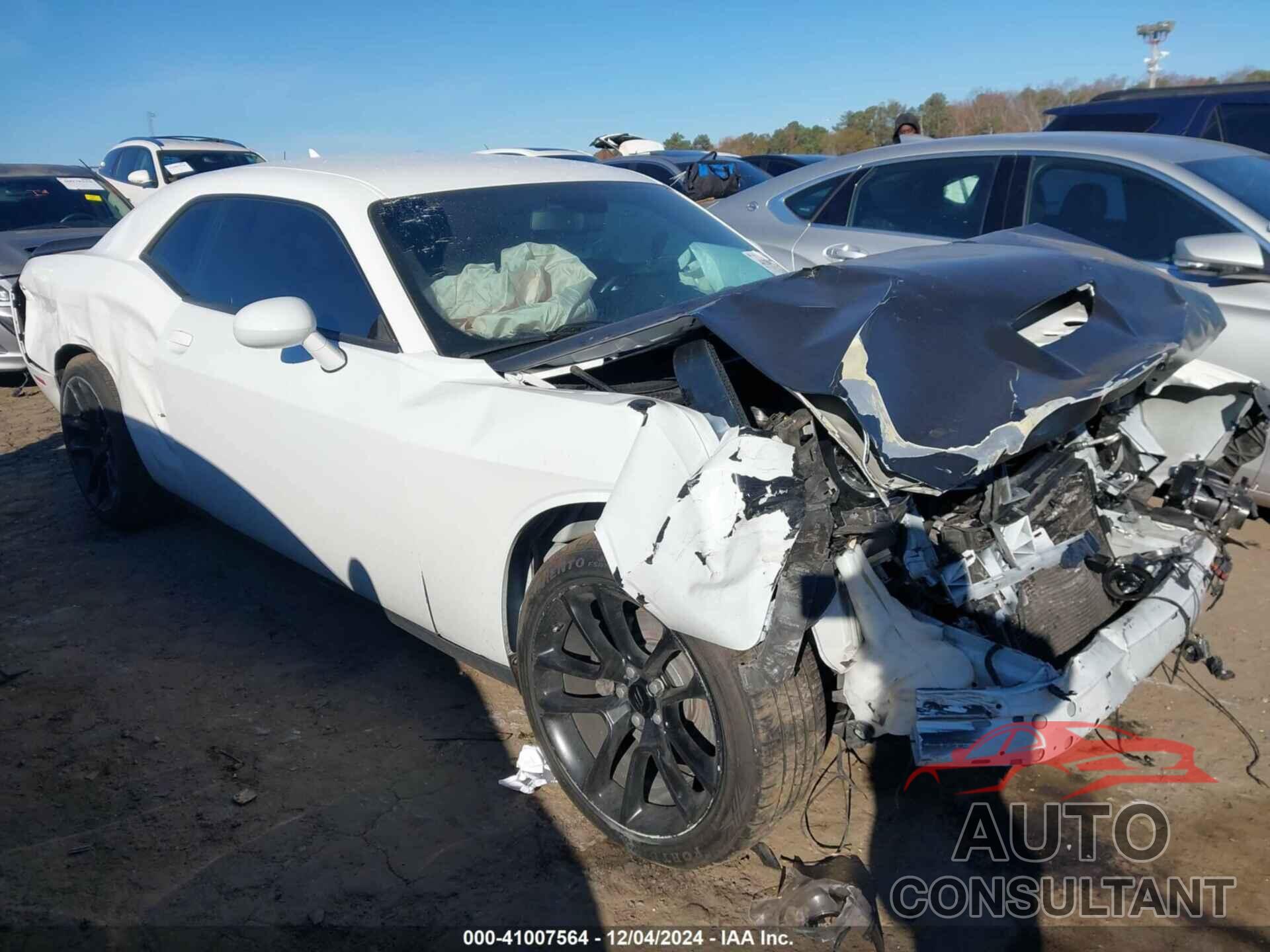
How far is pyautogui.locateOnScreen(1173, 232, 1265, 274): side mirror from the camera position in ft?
12.1

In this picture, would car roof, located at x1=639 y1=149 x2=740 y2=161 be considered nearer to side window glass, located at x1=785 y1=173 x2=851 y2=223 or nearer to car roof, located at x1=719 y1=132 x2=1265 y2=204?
side window glass, located at x1=785 y1=173 x2=851 y2=223

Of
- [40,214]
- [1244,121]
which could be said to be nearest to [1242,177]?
[1244,121]

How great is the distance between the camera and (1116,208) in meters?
4.45

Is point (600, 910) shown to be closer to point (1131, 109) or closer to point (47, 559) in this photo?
point (47, 559)

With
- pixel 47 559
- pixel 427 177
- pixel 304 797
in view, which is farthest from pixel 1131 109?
pixel 47 559

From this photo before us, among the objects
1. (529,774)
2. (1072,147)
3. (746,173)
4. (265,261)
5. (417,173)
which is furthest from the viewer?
(746,173)

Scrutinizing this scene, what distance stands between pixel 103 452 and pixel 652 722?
11.1 feet

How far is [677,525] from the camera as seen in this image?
2.09 m

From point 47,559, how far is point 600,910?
11.6 feet

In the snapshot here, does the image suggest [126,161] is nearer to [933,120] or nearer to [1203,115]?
[1203,115]

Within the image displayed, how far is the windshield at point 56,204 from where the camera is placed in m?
8.56

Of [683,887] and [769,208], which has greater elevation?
[769,208]

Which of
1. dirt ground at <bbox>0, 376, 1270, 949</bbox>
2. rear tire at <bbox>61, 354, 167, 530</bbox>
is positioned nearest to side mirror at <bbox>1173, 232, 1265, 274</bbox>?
dirt ground at <bbox>0, 376, 1270, 949</bbox>

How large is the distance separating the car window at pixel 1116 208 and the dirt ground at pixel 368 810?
4.95ft
